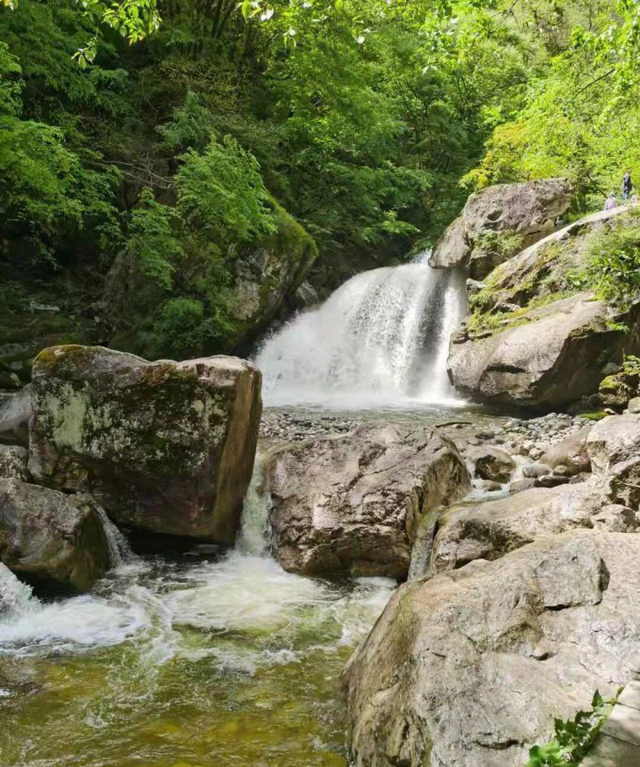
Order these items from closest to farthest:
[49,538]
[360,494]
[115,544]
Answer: [49,538] < [115,544] < [360,494]

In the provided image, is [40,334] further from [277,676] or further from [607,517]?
[607,517]

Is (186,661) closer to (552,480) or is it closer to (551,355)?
(552,480)

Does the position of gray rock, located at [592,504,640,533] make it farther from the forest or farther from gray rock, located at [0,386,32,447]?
gray rock, located at [0,386,32,447]

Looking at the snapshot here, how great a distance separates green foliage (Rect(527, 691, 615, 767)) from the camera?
92.0 inches

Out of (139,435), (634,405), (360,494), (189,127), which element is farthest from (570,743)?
(189,127)

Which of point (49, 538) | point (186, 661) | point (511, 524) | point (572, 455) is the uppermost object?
point (572, 455)

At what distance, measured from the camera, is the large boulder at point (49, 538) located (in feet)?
18.5

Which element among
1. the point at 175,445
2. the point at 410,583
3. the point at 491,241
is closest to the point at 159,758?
the point at 410,583

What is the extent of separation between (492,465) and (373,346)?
9232mm

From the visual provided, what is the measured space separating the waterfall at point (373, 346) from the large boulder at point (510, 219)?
1538mm

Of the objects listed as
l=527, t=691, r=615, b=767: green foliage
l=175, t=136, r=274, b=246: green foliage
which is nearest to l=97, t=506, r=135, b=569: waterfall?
l=527, t=691, r=615, b=767: green foliage

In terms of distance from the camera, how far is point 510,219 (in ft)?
56.0

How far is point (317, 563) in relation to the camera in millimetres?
6598

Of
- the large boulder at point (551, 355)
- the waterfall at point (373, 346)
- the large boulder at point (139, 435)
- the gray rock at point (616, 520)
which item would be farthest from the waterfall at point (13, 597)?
the large boulder at point (551, 355)
